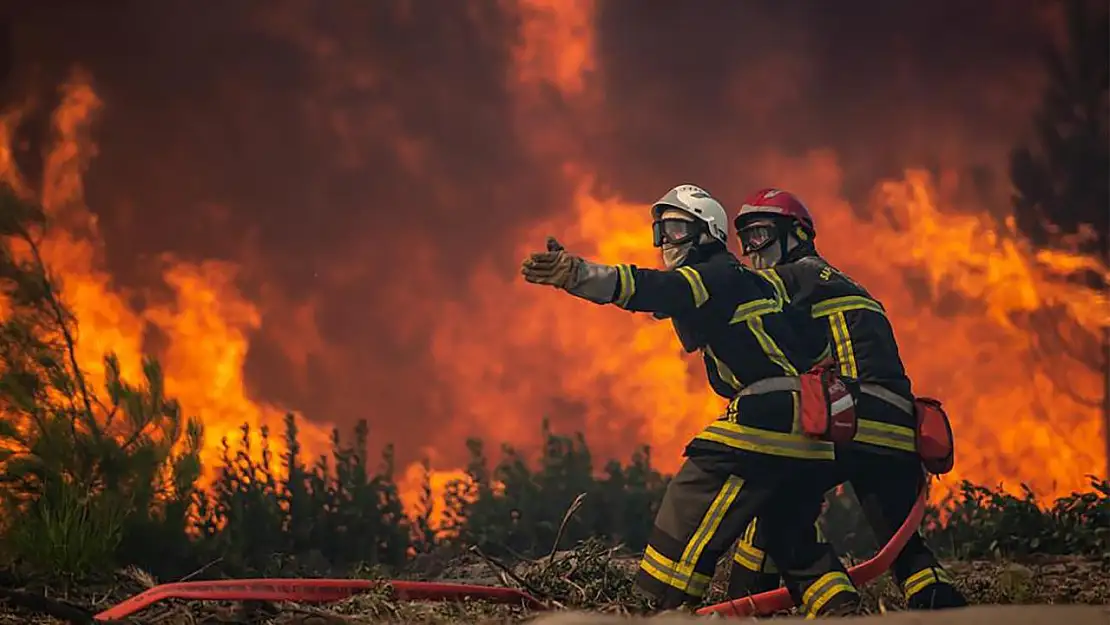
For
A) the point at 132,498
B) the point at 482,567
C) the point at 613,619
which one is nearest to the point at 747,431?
the point at 613,619

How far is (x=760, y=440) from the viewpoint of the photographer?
218 inches

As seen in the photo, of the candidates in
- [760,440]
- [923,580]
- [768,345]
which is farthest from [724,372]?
[923,580]

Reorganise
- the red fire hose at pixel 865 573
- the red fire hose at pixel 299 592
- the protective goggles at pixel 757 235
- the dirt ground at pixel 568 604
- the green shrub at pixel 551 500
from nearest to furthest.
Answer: the dirt ground at pixel 568 604
the red fire hose at pixel 299 592
the red fire hose at pixel 865 573
the protective goggles at pixel 757 235
the green shrub at pixel 551 500

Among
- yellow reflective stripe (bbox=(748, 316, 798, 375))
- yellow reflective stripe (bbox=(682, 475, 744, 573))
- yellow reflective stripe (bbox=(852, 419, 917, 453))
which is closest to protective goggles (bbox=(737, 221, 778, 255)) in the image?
yellow reflective stripe (bbox=(748, 316, 798, 375))

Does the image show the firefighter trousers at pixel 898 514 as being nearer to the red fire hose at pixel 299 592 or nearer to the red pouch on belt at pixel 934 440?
the red pouch on belt at pixel 934 440

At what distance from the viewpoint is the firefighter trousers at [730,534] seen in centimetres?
545

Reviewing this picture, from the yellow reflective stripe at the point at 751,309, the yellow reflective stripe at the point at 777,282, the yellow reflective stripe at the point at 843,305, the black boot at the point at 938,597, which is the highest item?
the yellow reflective stripe at the point at 777,282

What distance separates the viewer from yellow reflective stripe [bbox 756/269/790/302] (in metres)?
5.95

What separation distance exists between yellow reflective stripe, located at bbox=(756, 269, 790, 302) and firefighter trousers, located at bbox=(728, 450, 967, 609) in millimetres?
792

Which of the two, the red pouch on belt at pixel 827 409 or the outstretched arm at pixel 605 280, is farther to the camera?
the red pouch on belt at pixel 827 409

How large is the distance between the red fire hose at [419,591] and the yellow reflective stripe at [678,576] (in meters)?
0.10

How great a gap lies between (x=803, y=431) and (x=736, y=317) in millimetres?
596

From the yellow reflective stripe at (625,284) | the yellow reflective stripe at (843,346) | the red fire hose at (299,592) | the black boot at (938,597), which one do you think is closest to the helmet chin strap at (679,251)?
the yellow reflective stripe at (625,284)

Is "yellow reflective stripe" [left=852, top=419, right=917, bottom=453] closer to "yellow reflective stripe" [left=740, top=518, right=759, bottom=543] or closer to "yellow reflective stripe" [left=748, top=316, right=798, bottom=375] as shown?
"yellow reflective stripe" [left=748, top=316, right=798, bottom=375]
